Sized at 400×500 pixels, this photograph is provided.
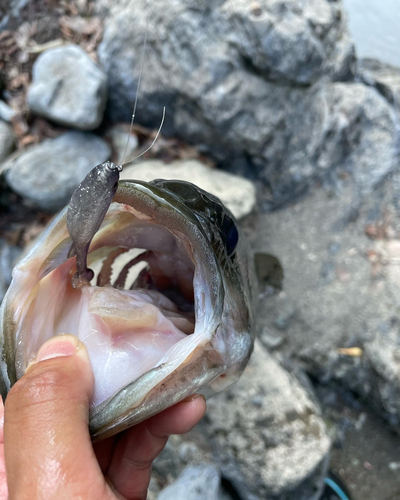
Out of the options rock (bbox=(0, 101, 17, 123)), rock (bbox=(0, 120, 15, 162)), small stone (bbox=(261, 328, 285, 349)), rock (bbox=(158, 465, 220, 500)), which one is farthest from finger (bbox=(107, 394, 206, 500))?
rock (bbox=(0, 101, 17, 123))

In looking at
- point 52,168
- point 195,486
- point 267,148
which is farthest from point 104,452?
point 267,148

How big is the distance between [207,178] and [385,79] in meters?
2.00

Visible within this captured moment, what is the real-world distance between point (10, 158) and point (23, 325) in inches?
100

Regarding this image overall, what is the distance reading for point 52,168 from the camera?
2.88 meters

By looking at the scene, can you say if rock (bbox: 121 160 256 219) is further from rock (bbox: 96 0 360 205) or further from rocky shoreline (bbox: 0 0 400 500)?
rock (bbox: 96 0 360 205)

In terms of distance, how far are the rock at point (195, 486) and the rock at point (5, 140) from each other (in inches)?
105

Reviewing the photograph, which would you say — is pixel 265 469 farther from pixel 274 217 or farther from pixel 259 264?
pixel 274 217

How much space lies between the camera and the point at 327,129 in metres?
3.00

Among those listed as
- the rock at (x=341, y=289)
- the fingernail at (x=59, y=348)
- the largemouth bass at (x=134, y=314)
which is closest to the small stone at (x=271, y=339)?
the rock at (x=341, y=289)

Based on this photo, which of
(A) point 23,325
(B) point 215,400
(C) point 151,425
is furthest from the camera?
(B) point 215,400

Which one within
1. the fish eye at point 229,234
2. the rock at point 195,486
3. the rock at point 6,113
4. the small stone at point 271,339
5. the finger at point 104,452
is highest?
the fish eye at point 229,234

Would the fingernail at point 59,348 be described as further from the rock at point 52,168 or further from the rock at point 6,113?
the rock at point 6,113

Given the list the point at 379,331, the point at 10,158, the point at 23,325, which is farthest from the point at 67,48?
the point at 379,331

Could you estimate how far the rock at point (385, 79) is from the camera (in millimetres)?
3213
